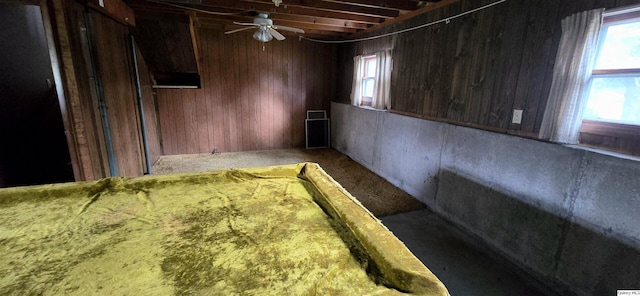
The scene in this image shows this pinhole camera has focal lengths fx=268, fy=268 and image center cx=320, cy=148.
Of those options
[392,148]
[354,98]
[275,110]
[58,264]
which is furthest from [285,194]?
[275,110]

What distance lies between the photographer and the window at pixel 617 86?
154cm

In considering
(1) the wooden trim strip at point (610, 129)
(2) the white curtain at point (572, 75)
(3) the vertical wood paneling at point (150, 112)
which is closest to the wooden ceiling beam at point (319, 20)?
(3) the vertical wood paneling at point (150, 112)

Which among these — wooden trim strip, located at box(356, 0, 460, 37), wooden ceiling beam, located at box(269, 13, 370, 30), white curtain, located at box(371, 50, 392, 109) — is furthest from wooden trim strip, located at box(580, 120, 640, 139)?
wooden ceiling beam, located at box(269, 13, 370, 30)

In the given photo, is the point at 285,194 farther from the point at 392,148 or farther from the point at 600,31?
the point at 392,148

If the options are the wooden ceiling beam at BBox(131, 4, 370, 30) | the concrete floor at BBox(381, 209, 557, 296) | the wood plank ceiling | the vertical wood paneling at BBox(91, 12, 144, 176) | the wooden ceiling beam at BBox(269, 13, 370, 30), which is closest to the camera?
the concrete floor at BBox(381, 209, 557, 296)

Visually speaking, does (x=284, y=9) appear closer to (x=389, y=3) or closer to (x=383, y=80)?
(x=389, y=3)

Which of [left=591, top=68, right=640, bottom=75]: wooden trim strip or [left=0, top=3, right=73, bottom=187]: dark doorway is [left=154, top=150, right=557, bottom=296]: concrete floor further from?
[left=0, top=3, right=73, bottom=187]: dark doorway

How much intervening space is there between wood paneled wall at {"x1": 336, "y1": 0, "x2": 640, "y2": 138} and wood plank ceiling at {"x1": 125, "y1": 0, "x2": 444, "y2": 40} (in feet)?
0.93

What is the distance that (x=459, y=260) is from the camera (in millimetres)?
2160

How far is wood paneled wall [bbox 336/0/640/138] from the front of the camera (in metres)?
1.96

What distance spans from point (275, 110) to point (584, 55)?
4487 millimetres

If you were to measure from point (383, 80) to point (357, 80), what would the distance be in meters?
0.78

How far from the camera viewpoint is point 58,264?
0.94 m

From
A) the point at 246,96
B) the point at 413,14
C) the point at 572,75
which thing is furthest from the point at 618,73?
the point at 246,96
